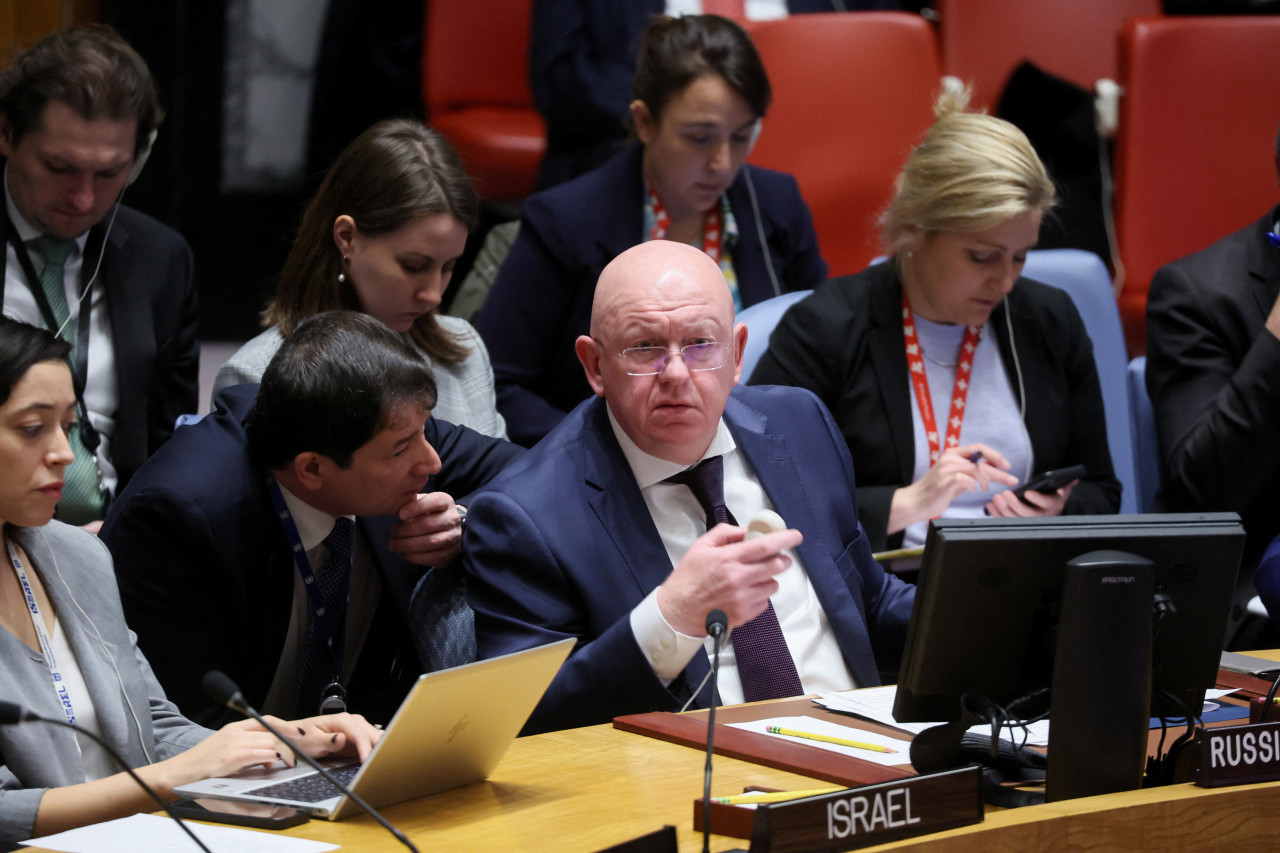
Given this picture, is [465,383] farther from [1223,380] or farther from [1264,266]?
[1264,266]

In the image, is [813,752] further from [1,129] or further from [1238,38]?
[1238,38]

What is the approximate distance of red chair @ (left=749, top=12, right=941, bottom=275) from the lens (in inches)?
161

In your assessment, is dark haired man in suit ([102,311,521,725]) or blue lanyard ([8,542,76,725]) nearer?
blue lanyard ([8,542,76,725])

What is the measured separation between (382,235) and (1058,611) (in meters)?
1.50

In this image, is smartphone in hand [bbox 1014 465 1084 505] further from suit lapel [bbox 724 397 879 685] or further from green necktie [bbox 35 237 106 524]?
green necktie [bbox 35 237 106 524]

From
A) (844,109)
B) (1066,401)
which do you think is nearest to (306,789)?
(1066,401)

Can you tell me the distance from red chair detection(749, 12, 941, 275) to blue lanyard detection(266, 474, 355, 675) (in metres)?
2.31

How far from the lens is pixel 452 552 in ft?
7.18

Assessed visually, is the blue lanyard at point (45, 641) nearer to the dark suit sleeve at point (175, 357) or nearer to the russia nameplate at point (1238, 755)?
the russia nameplate at point (1238, 755)

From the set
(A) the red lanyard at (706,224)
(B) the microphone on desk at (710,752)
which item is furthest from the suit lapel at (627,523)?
(A) the red lanyard at (706,224)

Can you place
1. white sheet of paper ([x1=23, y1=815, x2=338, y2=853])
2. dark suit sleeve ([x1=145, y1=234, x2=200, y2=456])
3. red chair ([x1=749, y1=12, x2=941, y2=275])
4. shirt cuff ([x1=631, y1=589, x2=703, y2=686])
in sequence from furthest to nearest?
red chair ([x1=749, y1=12, x2=941, y2=275]), dark suit sleeve ([x1=145, y1=234, x2=200, y2=456]), shirt cuff ([x1=631, y1=589, x2=703, y2=686]), white sheet of paper ([x1=23, y1=815, x2=338, y2=853])

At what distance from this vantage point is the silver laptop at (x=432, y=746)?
139cm

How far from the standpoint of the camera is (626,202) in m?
3.28

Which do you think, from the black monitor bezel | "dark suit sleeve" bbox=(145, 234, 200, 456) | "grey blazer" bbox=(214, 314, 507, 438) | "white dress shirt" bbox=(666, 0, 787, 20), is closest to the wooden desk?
the black monitor bezel
